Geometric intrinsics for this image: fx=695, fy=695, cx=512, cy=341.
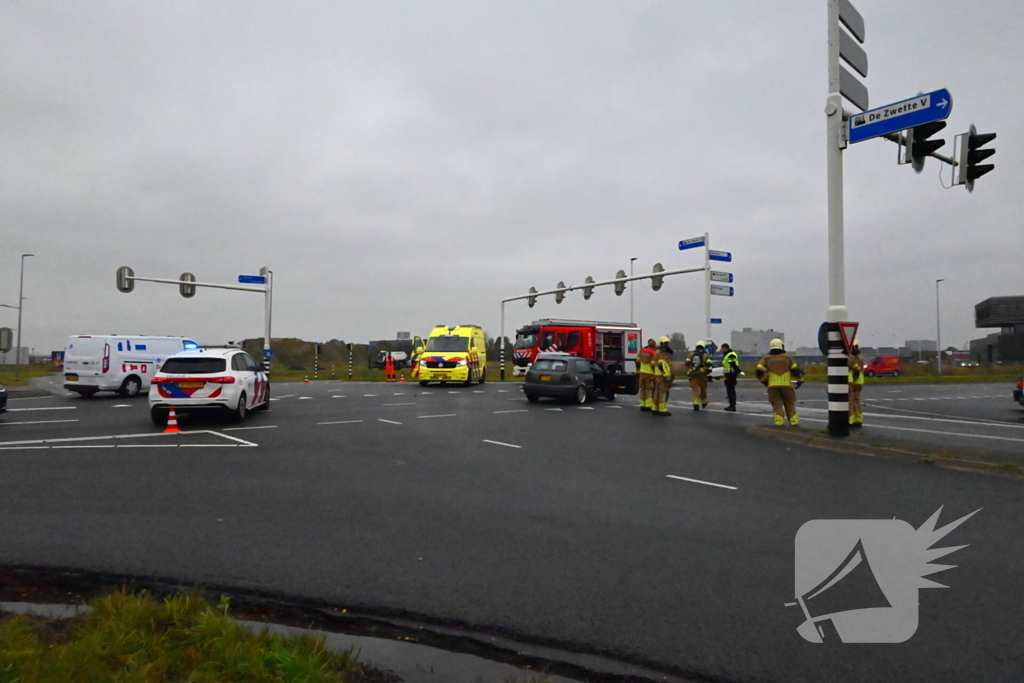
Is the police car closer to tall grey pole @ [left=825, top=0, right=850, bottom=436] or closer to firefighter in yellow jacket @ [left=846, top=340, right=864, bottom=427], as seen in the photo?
tall grey pole @ [left=825, top=0, right=850, bottom=436]

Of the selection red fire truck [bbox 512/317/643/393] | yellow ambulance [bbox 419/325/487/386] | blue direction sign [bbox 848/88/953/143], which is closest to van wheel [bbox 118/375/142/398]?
yellow ambulance [bbox 419/325/487/386]

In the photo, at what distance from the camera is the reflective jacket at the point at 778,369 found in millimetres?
14852

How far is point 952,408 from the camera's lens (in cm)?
2330

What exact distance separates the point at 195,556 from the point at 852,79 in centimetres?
1371

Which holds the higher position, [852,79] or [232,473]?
[852,79]

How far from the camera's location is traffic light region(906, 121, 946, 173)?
11.7 metres

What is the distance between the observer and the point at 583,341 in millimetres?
37062

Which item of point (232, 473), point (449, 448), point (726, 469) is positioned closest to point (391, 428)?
point (449, 448)

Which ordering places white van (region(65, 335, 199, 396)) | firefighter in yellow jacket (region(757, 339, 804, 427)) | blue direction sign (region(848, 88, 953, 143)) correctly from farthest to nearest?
white van (region(65, 335, 199, 396)), firefighter in yellow jacket (region(757, 339, 804, 427)), blue direction sign (region(848, 88, 953, 143))

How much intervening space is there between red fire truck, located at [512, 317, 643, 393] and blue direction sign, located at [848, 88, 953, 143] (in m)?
23.2

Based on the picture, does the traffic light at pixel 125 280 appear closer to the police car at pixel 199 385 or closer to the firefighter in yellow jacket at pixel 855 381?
the police car at pixel 199 385

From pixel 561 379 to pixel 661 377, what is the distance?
3.96m

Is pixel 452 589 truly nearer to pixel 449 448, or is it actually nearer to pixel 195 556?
pixel 195 556

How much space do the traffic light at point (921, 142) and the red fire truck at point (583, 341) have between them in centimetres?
2346
